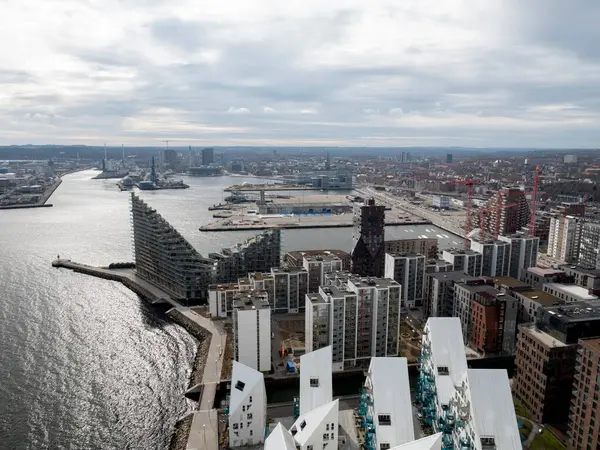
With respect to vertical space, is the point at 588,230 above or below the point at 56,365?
above

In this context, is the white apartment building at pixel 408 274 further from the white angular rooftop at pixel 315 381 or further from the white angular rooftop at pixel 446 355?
the white angular rooftop at pixel 315 381

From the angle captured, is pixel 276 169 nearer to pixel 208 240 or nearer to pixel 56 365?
pixel 208 240

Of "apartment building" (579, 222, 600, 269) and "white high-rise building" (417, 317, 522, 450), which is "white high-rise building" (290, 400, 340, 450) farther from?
"apartment building" (579, 222, 600, 269)

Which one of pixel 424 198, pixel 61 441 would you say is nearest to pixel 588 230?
pixel 61 441

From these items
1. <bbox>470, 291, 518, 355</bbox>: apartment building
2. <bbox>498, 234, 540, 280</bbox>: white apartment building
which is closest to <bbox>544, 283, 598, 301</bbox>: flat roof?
<bbox>470, 291, 518, 355</bbox>: apartment building

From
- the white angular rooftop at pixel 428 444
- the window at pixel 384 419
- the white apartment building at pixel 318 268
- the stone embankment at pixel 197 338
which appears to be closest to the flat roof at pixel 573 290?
the white apartment building at pixel 318 268

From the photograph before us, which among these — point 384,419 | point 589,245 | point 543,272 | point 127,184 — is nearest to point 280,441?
point 384,419
